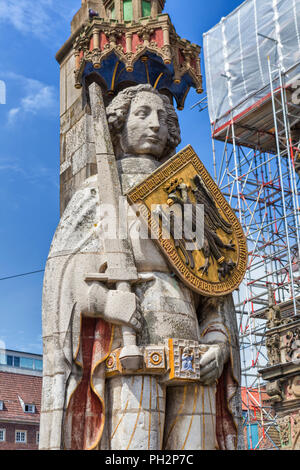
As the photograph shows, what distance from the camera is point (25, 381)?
1855cm

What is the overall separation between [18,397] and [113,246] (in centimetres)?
1270

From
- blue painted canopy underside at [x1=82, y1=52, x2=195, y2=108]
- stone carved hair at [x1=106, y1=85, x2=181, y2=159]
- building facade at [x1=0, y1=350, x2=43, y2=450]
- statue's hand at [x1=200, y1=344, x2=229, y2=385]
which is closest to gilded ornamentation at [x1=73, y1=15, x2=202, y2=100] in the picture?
blue painted canopy underside at [x1=82, y1=52, x2=195, y2=108]

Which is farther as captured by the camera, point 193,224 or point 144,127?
point 144,127

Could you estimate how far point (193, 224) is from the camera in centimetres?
758

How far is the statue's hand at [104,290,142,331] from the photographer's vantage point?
6672 mm

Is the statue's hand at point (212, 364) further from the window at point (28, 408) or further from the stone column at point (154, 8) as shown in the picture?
the window at point (28, 408)

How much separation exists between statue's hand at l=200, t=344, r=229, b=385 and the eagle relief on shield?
61cm

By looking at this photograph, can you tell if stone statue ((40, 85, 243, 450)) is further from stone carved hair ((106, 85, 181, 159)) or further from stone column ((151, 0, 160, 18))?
stone column ((151, 0, 160, 18))

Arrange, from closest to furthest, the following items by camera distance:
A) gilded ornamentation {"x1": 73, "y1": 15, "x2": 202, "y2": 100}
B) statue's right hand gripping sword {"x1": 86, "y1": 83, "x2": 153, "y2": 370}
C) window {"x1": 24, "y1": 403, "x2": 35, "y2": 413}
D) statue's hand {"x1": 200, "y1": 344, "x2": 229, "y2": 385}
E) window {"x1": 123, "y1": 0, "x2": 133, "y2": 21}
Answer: statue's right hand gripping sword {"x1": 86, "y1": 83, "x2": 153, "y2": 370} → statue's hand {"x1": 200, "y1": 344, "x2": 229, "y2": 385} → gilded ornamentation {"x1": 73, "y1": 15, "x2": 202, "y2": 100} → window {"x1": 123, "y1": 0, "x2": 133, "y2": 21} → window {"x1": 24, "y1": 403, "x2": 35, "y2": 413}

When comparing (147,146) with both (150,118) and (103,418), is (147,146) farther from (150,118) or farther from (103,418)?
(103,418)

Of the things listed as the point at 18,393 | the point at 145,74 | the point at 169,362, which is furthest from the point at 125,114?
the point at 18,393

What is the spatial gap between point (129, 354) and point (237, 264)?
1.89 metres

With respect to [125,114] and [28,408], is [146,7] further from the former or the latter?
[28,408]
